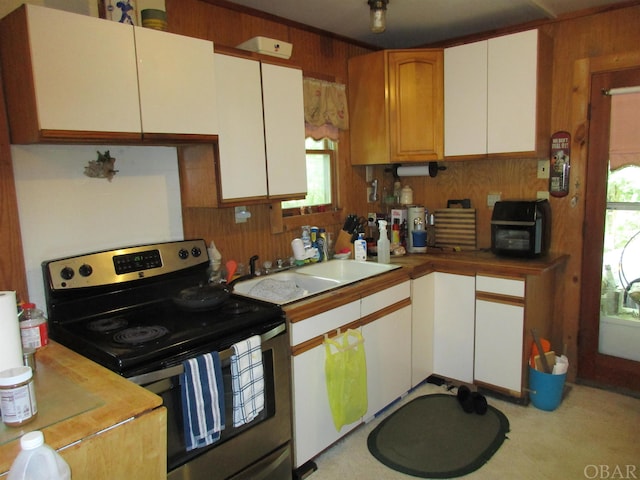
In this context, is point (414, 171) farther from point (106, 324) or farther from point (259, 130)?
point (106, 324)

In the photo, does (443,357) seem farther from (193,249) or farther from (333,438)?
(193,249)

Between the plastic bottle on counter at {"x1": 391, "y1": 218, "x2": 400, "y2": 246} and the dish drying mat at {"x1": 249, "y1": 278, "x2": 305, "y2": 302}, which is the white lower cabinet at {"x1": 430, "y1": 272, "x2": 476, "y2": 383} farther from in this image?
the dish drying mat at {"x1": 249, "y1": 278, "x2": 305, "y2": 302}

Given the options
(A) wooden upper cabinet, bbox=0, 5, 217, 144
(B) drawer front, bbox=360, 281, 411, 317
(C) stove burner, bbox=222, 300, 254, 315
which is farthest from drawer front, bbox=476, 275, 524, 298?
(A) wooden upper cabinet, bbox=0, 5, 217, 144

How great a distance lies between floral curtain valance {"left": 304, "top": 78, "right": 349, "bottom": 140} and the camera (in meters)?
2.95

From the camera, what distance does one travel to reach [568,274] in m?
3.14

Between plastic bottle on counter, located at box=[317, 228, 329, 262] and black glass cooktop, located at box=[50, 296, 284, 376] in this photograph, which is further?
plastic bottle on counter, located at box=[317, 228, 329, 262]

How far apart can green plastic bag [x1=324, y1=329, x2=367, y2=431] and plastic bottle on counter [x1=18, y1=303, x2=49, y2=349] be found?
1194 millimetres

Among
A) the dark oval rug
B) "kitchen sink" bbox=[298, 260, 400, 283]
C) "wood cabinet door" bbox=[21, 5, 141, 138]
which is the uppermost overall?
"wood cabinet door" bbox=[21, 5, 141, 138]

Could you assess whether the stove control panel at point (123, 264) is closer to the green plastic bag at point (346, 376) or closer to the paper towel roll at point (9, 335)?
the paper towel roll at point (9, 335)

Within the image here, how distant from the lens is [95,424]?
3.82 ft

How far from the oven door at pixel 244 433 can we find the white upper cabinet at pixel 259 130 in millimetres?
768

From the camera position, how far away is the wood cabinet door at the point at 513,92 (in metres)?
2.82

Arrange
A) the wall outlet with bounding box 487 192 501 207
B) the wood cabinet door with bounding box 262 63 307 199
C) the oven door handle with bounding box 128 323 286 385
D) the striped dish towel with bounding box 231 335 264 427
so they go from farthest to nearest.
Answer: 1. the wall outlet with bounding box 487 192 501 207
2. the wood cabinet door with bounding box 262 63 307 199
3. the striped dish towel with bounding box 231 335 264 427
4. the oven door handle with bounding box 128 323 286 385

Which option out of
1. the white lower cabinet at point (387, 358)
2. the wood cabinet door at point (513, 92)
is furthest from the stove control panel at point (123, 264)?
the wood cabinet door at point (513, 92)
